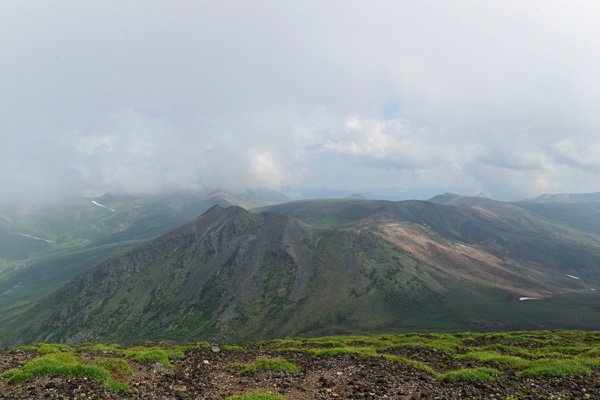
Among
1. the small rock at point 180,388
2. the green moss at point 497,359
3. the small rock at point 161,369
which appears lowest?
the green moss at point 497,359

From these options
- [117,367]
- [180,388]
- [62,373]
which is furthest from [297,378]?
[62,373]

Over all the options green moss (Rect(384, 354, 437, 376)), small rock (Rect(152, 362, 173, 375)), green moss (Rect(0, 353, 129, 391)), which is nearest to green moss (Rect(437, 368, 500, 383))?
green moss (Rect(384, 354, 437, 376))

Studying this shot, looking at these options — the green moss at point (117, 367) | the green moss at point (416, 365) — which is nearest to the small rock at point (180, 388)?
the green moss at point (117, 367)

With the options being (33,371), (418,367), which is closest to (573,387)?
(418,367)

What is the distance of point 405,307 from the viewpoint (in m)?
197

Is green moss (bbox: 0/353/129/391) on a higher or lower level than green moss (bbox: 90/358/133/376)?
higher

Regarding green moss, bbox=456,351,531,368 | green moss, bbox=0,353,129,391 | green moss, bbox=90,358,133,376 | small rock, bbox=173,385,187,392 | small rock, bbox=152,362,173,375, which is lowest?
green moss, bbox=456,351,531,368

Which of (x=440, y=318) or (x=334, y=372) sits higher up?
(x=334, y=372)

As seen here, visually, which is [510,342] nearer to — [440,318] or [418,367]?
[418,367]

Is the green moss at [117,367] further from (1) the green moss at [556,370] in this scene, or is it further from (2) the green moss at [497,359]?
(2) the green moss at [497,359]

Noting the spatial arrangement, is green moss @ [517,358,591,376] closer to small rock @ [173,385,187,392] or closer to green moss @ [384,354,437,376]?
green moss @ [384,354,437,376]

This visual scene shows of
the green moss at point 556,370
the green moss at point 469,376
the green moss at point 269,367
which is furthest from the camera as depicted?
the green moss at point 269,367

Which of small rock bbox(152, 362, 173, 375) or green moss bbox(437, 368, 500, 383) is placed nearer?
green moss bbox(437, 368, 500, 383)

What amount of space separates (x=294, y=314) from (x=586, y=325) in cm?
14380
